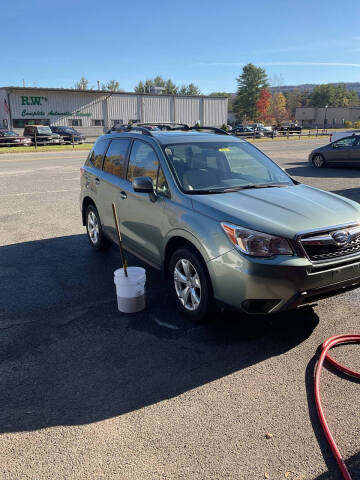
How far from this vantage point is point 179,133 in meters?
5.50

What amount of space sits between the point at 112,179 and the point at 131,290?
1.91 m

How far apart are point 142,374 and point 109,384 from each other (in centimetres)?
28

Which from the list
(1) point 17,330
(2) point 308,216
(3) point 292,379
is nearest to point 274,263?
(2) point 308,216

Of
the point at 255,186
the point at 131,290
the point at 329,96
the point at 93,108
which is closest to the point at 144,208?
the point at 131,290

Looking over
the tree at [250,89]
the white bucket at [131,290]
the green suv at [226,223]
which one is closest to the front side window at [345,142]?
the green suv at [226,223]

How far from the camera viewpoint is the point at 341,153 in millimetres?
17453

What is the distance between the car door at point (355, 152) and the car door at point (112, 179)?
535 inches

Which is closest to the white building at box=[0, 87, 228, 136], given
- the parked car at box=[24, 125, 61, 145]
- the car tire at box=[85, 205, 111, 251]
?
the parked car at box=[24, 125, 61, 145]

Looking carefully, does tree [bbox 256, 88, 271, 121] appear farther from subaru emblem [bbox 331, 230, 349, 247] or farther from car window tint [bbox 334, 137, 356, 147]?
subaru emblem [bbox 331, 230, 349, 247]

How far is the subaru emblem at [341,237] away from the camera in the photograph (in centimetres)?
376

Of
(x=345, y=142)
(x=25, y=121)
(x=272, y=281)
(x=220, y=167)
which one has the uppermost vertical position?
(x=25, y=121)

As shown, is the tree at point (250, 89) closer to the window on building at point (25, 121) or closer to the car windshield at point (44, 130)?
the window on building at point (25, 121)

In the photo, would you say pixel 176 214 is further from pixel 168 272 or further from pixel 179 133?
pixel 179 133

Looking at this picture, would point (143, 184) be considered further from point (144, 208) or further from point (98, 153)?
point (98, 153)
